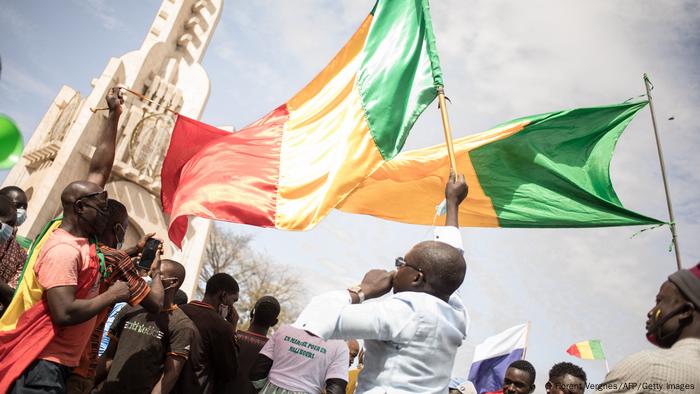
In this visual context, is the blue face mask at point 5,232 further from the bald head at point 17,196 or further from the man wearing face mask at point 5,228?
the bald head at point 17,196

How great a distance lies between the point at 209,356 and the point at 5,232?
6.35ft

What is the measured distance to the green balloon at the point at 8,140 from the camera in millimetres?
5938

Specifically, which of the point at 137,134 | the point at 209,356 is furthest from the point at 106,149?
the point at 137,134

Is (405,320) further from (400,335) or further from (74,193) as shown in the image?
(74,193)

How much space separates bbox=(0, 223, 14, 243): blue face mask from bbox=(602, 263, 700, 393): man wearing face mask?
444 centimetres

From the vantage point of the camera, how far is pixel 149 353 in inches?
162

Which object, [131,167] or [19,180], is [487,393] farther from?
[19,180]

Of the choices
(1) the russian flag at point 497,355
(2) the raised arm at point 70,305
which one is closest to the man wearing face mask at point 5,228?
(2) the raised arm at point 70,305

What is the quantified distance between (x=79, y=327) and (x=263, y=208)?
5.33 ft

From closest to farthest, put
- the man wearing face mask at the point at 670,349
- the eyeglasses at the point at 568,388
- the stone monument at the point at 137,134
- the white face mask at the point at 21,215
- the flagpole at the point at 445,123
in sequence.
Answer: the man wearing face mask at the point at 670,349 < the flagpole at the point at 445,123 < the eyeglasses at the point at 568,388 < the white face mask at the point at 21,215 < the stone monument at the point at 137,134

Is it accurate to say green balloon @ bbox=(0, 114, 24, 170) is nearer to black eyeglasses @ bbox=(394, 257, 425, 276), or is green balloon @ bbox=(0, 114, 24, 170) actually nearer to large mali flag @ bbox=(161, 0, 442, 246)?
large mali flag @ bbox=(161, 0, 442, 246)

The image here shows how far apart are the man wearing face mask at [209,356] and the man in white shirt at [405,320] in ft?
7.75

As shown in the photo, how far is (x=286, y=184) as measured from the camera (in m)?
4.46

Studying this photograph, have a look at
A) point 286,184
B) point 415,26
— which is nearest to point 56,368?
point 286,184
